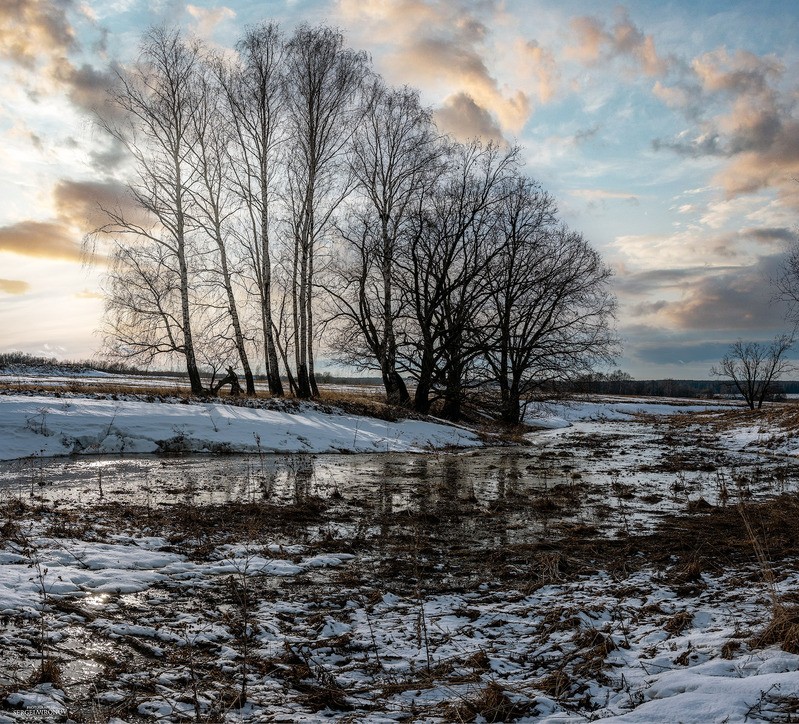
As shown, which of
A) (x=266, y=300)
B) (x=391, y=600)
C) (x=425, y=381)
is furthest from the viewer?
(x=425, y=381)

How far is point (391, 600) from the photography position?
4.58 metres

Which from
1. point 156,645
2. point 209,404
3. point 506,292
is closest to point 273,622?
point 156,645

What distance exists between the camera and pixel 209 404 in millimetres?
17516

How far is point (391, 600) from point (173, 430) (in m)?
11.8

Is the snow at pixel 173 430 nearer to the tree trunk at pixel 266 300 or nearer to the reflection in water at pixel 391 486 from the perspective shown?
the reflection in water at pixel 391 486

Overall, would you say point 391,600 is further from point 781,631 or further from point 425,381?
point 425,381

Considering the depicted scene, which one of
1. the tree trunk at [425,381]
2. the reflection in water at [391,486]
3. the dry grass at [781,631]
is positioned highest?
the tree trunk at [425,381]

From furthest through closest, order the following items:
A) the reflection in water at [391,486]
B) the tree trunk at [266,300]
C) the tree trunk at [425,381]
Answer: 1. the tree trunk at [425,381]
2. the tree trunk at [266,300]
3. the reflection in water at [391,486]

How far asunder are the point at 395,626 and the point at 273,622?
91 centimetres

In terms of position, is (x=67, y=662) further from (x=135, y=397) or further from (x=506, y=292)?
(x=506, y=292)

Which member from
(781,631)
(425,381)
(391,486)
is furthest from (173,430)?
(781,631)

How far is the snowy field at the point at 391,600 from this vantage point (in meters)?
2.95

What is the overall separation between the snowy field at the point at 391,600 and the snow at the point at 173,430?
2.62 metres

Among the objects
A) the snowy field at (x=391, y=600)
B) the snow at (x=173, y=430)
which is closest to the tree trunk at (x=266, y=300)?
the snow at (x=173, y=430)
